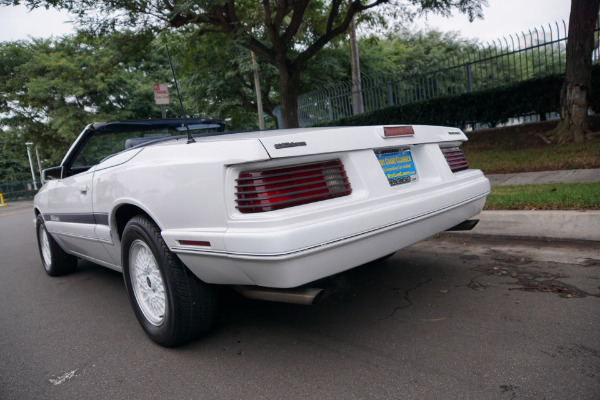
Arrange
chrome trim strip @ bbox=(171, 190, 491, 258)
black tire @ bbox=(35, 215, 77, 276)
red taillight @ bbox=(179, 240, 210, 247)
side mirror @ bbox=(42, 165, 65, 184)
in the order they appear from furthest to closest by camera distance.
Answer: black tire @ bbox=(35, 215, 77, 276)
side mirror @ bbox=(42, 165, 65, 184)
red taillight @ bbox=(179, 240, 210, 247)
chrome trim strip @ bbox=(171, 190, 491, 258)

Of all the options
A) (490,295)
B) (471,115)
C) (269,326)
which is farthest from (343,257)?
(471,115)

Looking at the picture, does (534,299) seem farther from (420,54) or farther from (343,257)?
(420,54)

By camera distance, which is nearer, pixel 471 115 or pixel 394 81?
pixel 471 115

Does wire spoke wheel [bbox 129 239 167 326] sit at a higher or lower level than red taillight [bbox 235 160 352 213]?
lower

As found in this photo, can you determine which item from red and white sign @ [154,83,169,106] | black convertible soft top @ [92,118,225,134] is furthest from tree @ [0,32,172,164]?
black convertible soft top @ [92,118,225,134]

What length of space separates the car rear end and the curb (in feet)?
6.91

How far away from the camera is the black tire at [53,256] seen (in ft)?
15.8

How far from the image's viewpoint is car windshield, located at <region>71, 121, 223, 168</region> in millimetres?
3918

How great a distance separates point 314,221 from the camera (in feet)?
7.06

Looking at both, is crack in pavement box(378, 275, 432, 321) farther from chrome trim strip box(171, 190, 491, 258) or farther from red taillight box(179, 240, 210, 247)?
red taillight box(179, 240, 210, 247)

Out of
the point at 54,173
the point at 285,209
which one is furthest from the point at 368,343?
the point at 54,173

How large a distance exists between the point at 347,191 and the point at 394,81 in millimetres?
9983

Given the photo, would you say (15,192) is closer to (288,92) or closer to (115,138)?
(288,92)

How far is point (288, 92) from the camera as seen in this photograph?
39.2 ft
